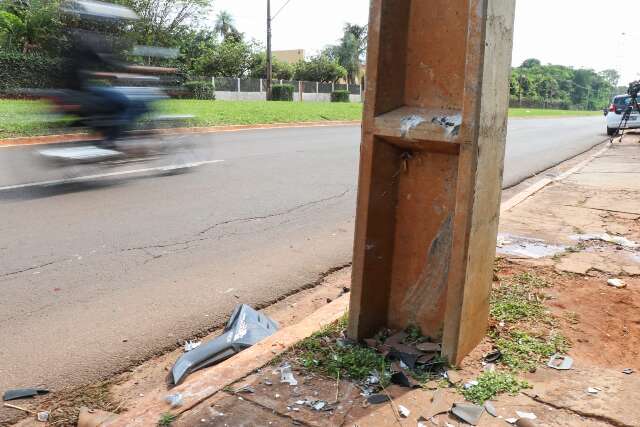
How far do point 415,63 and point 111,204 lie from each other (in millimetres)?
4770

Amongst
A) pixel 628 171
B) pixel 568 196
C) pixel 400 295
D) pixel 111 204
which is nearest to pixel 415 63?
pixel 400 295

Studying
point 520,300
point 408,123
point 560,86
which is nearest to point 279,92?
point 520,300

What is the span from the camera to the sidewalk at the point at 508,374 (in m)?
2.40

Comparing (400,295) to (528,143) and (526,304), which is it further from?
(528,143)

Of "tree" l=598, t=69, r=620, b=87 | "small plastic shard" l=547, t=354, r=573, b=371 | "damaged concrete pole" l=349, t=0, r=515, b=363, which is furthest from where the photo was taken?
"tree" l=598, t=69, r=620, b=87

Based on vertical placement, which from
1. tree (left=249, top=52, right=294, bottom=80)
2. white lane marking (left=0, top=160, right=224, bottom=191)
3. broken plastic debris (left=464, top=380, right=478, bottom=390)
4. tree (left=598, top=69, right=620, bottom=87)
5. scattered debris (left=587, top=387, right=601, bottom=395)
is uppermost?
tree (left=598, top=69, right=620, bottom=87)

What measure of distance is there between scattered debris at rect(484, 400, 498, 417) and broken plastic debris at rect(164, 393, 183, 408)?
53.5 inches

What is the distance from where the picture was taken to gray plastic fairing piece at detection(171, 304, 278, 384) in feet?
10.1

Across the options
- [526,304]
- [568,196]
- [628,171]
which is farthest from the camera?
[628,171]

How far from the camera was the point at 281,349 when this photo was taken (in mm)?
3020

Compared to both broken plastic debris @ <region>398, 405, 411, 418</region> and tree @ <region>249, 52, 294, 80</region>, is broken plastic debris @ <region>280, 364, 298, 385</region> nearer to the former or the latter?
broken plastic debris @ <region>398, 405, 411, 418</region>

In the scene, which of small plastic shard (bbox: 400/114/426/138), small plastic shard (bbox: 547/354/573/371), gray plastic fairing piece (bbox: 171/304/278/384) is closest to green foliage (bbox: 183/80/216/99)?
gray plastic fairing piece (bbox: 171/304/278/384)

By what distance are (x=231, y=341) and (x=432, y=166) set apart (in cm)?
154

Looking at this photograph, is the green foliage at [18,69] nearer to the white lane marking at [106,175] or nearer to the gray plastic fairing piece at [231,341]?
the white lane marking at [106,175]
